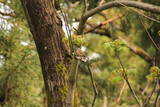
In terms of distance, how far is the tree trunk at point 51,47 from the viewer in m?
2.32

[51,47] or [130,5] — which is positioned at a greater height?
[130,5]

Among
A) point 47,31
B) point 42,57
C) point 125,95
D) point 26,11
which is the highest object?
point 26,11

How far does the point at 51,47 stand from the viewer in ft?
7.66

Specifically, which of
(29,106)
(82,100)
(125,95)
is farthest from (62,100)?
(125,95)

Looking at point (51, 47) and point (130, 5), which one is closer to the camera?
point (130, 5)

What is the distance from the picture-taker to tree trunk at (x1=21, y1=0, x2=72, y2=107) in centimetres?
232

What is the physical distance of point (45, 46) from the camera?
233 centimetres

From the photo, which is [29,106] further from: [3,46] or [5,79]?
[3,46]

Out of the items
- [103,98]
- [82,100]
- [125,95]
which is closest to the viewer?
[82,100]

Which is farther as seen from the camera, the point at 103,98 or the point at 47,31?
the point at 103,98

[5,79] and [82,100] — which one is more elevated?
[5,79]

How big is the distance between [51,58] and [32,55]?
3.97 feet

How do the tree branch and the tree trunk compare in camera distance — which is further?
the tree trunk

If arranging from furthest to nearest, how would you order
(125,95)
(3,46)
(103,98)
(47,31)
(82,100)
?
(125,95) → (103,98) → (82,100) → (3,46) → (47,31)
